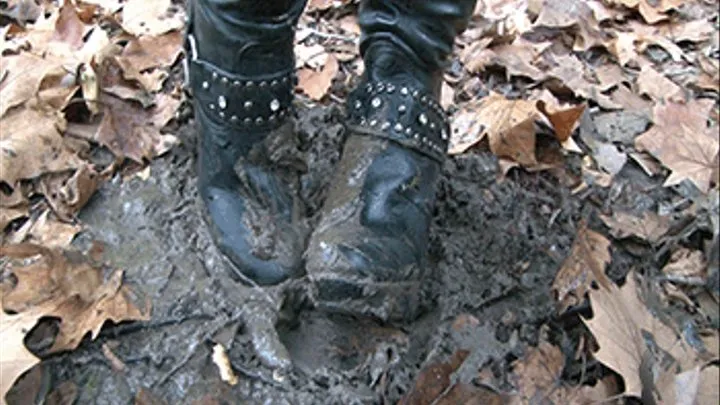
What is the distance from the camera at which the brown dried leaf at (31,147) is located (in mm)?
1535

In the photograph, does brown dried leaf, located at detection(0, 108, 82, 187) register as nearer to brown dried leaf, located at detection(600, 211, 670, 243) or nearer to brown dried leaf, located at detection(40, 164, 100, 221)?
brown dried leaf, located at detection(40, 164, 100, 221)

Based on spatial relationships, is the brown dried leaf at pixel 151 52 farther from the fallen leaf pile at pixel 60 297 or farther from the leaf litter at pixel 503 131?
the fallen leaf pile at pixel 60 297

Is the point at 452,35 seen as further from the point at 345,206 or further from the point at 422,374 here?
the point at 422,374

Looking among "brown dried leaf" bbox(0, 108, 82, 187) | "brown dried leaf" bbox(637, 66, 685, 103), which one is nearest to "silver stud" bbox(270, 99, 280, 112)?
"brown dried leaf" bbox(0, 108, 82, 187)

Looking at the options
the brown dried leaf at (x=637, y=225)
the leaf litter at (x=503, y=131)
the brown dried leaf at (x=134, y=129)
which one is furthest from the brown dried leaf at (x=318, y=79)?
the brown dried leaf at (x=637, y=225)

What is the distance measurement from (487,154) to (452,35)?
45 cm

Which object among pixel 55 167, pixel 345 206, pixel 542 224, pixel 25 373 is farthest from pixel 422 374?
pixel 55 167

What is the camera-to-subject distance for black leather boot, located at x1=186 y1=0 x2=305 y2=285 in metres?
1.19

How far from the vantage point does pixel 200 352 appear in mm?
1235

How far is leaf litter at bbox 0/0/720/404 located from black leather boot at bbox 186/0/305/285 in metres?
0.19

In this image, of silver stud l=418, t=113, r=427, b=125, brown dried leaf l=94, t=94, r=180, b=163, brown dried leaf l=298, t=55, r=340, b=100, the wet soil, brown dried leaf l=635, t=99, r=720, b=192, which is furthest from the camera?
brown dried leaf l=298, t=55, r=340, b=100

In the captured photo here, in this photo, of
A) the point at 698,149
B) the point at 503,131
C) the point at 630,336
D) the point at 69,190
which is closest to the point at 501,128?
the point at 503,131

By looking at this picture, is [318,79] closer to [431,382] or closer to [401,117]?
[401,117]

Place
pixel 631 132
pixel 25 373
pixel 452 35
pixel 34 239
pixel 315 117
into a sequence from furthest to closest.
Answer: pixel 631 132, pixel 315 117, pixel 34 239, pixel 452 35, pixel 25 373
